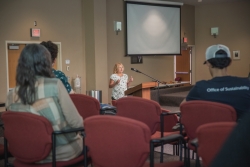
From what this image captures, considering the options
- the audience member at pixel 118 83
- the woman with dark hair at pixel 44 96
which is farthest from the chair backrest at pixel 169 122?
the audience member at pixel 118 83

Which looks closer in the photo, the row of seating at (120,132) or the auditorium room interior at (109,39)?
the row of seating at (120,132)

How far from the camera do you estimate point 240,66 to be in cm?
1152

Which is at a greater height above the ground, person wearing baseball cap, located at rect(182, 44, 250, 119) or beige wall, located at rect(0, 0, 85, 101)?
beige wall, located at rect(0, 0, 85, 101)

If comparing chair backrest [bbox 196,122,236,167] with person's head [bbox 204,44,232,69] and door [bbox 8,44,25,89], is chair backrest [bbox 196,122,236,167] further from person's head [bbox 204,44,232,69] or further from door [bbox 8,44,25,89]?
door [bbox 8,44,25,89]

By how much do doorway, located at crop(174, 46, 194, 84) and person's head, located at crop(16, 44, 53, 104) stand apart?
9.62 metres

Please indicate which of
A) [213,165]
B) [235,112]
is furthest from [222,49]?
[213,165]

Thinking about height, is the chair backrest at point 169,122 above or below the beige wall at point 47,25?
below

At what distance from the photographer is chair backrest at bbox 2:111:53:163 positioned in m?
2.49

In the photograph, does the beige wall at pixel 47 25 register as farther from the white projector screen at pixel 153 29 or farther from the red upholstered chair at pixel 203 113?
the red upholstered chair at pixel 203 113

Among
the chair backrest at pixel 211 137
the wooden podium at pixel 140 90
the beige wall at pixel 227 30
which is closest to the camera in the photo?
the chair backrest at pixel 211 137

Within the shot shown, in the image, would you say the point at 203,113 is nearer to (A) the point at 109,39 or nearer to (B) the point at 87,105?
(B) the point at 87,105

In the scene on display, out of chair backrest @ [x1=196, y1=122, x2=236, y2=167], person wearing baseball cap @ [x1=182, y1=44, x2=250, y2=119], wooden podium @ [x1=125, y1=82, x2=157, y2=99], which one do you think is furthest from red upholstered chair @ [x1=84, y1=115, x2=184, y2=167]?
wooden podium @ [x1=125, y1=82, x2=157, y2=99]

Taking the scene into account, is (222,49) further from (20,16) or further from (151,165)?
(20,16)

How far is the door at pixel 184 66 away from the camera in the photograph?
39.6 ft
